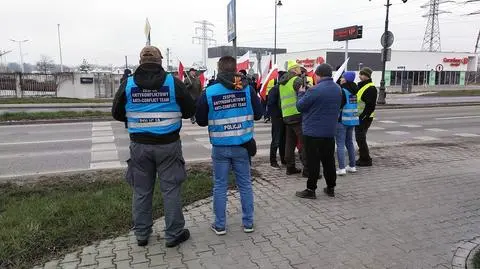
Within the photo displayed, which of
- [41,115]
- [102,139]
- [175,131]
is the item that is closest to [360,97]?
[175,131]

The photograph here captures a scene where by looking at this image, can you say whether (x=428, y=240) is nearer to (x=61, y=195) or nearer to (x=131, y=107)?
(x=131, y=107)

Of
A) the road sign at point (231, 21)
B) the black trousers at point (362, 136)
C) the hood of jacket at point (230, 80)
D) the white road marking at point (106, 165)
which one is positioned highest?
the road sign at point (231, 21)

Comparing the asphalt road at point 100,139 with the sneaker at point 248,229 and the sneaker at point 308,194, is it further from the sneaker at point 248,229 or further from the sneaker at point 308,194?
the sneaker at point 248,229

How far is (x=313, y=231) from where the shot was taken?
185 inches

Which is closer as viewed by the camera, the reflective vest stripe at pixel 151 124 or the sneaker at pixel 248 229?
the reflective vest stripe at pixel 151 124

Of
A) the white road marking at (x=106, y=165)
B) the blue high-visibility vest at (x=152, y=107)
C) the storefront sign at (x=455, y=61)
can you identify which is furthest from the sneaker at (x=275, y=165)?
the storefront sign at (x=455, y=61)

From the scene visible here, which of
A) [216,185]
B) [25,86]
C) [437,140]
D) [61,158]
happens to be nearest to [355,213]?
[216,185]

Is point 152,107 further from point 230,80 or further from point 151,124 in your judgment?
point 230,80

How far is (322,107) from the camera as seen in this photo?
575cm

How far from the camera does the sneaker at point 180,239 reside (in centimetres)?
429

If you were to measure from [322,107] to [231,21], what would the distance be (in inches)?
272

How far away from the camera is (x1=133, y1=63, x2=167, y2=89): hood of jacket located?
161 inches

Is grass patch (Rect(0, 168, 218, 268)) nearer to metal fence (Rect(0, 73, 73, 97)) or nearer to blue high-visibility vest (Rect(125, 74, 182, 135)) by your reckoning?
blue high-visibility vest (Rect(125, 74, 182, 135))

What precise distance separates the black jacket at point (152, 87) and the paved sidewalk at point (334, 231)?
1.05 metres
